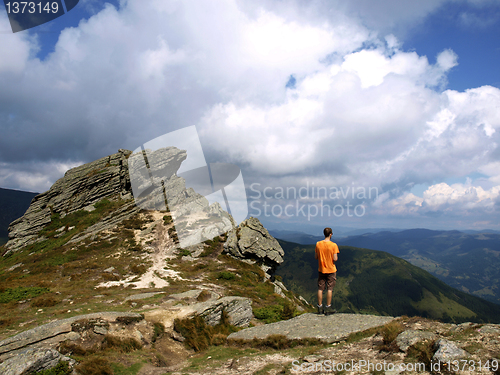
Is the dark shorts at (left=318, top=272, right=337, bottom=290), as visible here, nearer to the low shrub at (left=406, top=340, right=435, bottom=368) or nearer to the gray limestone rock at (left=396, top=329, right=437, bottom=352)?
the gray limestone rock at (left=396, top=329, right=437, bottom=352)

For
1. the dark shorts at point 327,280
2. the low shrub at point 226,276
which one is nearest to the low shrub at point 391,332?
the dark shorts at point 327,280

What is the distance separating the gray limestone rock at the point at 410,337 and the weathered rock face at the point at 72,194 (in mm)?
63408

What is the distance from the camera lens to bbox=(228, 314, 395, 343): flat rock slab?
34.6 feet

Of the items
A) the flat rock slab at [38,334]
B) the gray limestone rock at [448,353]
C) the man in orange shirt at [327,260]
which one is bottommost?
the flat rock slab at [38,334]

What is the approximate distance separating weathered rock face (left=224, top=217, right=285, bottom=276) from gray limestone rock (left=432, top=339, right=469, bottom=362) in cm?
2848

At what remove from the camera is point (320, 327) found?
37.9ft

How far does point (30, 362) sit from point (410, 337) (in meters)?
13.1

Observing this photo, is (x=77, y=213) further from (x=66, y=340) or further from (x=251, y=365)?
(x=251, y=365)

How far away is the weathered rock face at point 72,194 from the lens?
171 feet

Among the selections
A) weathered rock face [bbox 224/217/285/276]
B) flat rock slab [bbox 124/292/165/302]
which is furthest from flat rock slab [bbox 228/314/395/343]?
weathered rock face [bbox 224/217/285/276]

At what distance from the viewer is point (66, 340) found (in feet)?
34.8

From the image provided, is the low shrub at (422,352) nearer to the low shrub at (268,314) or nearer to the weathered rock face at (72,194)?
the low shrub at (268,314)

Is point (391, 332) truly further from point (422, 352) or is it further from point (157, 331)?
point (157, 331)

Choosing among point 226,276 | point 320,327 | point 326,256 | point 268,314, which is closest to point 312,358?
point 320,327
